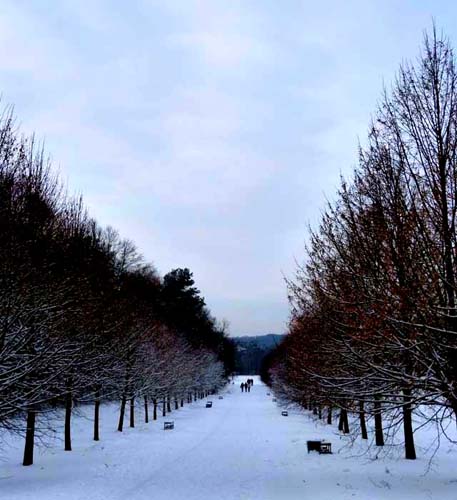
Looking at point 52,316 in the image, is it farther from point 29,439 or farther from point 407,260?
point 407,260

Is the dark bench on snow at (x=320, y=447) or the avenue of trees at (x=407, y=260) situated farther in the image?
the dark bench on snow at (x=320, y=447)

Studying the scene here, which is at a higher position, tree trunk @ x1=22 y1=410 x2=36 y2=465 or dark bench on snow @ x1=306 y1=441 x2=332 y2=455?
tree trunk @ x1=22 y1=410 x2=36 y2=465

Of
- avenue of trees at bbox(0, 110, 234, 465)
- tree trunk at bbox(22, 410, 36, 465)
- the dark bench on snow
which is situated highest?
avenue of trees at bbox(0, 110, 234, 465)

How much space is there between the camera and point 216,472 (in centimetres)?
1645

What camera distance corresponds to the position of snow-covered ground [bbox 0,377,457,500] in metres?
12.8

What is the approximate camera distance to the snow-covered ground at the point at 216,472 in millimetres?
12797

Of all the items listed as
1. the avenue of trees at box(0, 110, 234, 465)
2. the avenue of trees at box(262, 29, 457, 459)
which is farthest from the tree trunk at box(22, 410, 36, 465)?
the avenue of trees at box(262, 29, 457, 459)

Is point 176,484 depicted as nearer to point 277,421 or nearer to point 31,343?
point 31,343

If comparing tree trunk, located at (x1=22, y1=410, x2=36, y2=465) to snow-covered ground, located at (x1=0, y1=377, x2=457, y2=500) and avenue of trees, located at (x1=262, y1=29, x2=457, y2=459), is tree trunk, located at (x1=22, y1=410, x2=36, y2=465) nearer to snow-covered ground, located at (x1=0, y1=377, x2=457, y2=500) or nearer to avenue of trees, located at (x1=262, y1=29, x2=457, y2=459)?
snow-covered ground, located at (x1=0, y1=377, x2=457, y2=500)

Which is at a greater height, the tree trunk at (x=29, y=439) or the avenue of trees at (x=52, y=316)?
the avenue of trees at (x=52, y=316)

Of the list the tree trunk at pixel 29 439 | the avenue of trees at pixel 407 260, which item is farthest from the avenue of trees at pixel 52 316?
the avenue of trees at pixel 407 260

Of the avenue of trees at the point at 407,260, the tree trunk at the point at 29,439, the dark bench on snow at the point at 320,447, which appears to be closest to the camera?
the avenue of trees at the point at 407,260

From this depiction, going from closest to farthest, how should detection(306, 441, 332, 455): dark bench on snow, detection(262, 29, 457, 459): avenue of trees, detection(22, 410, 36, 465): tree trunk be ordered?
detection(262, 29, 457, 459): avenue of trees < detection(22, 410, 36, 465): tree trunk < detection(306, 441, 332, 455): dark bench on snow

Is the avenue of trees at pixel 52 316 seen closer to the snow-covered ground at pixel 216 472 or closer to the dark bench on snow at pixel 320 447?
the snow-covered ground at pixel 216 472
